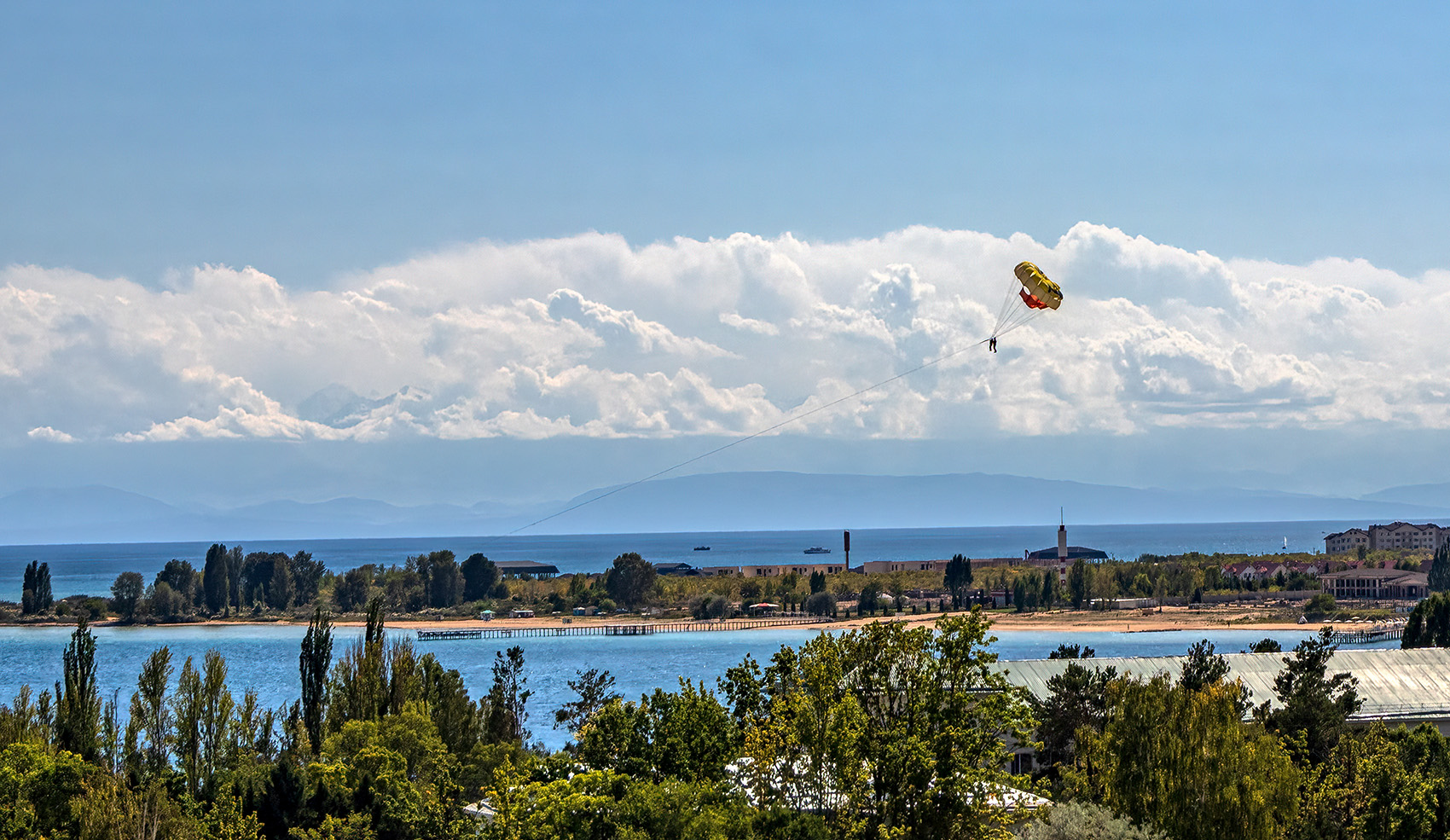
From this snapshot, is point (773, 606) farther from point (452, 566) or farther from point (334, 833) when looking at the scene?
point (334, 833)

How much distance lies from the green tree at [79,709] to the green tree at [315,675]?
7109 mm

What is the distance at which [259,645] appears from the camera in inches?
→ 5256

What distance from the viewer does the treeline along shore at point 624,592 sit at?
161000 mm

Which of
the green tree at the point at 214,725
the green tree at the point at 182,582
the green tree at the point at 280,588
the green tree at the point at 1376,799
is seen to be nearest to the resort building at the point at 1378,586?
the green tree at the point at 280,588

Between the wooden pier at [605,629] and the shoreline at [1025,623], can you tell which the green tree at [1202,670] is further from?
the wooden pier at [605,629]

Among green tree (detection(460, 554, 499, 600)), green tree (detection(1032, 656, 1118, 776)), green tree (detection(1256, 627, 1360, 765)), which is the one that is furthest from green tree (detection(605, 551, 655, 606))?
green tree (detection(1032, 656, 1118, 776))

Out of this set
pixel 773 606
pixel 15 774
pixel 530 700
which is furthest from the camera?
pixel 773 606

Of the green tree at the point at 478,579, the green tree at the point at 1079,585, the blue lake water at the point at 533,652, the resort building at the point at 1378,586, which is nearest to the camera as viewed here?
the blue lake water at the point at 533,652

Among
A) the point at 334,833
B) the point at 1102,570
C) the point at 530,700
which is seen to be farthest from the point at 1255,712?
the point at 1102,570

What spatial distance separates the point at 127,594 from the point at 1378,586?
151 metres

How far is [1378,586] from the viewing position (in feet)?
529

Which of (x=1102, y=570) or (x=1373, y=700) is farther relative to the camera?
(x=1102, y=570)

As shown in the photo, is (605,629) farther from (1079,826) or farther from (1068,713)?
(1079,826)

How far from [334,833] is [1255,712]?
27432mm
